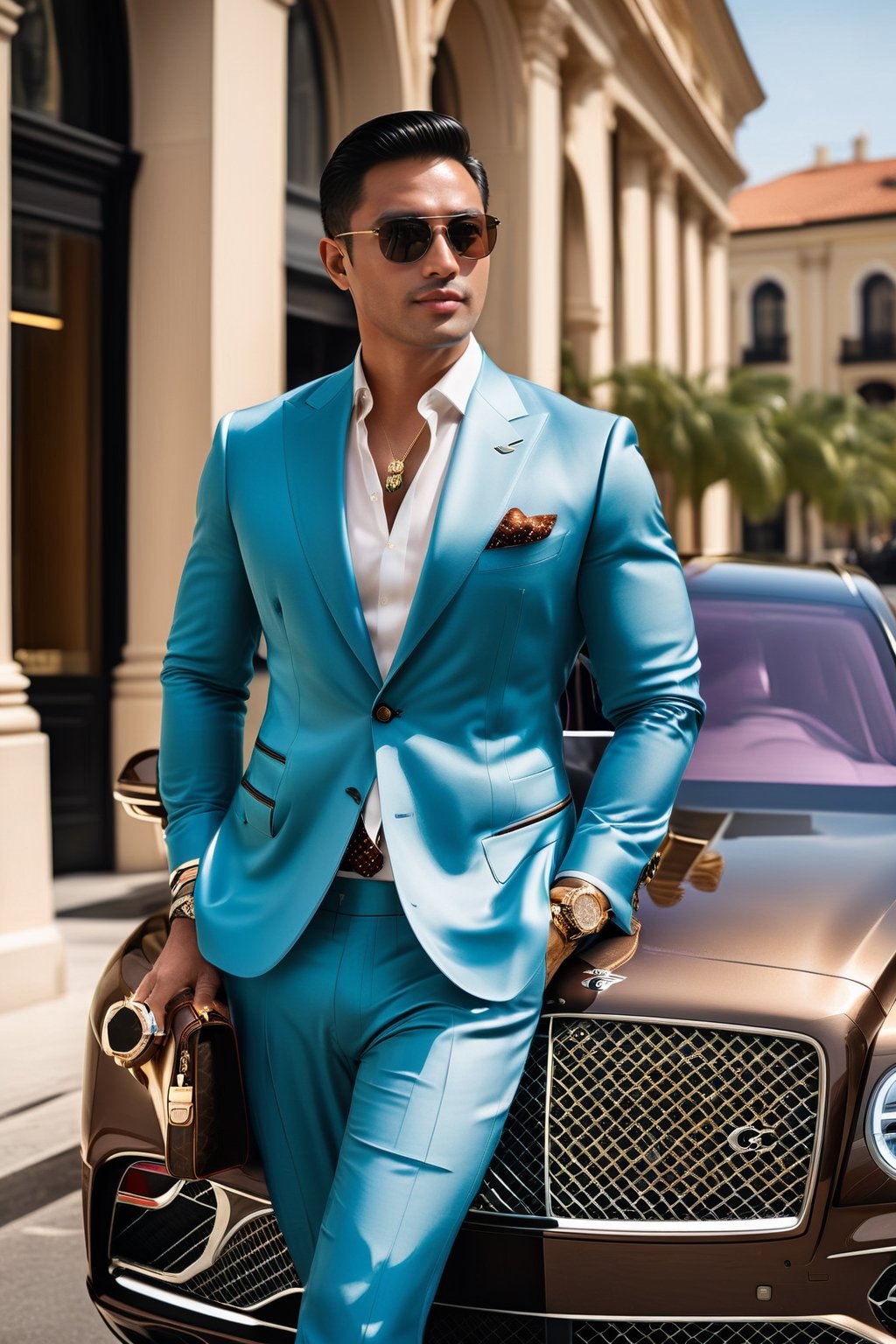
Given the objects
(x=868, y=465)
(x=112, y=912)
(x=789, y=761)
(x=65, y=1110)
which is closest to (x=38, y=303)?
(x=112, y=912)

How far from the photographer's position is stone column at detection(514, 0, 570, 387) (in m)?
16.0

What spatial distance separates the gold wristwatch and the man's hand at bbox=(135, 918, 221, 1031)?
0.49 meters

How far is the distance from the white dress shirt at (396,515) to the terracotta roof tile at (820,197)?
59.5 m

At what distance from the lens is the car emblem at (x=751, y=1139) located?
2375mm

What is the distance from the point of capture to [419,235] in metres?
2.20

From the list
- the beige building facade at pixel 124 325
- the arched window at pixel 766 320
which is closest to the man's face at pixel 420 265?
the beige building facade at pixel 124 325

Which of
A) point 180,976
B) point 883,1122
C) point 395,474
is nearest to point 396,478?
point 395,474

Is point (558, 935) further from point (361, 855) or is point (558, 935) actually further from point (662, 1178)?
point (662, 1178)

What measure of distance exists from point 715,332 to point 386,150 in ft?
→ 94.4

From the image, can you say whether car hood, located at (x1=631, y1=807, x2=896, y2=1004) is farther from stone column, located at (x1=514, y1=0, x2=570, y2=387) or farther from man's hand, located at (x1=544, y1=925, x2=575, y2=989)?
stone column, located at (x1=514, y1=0, x2=570, y2=387)

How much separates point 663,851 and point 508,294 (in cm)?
1349

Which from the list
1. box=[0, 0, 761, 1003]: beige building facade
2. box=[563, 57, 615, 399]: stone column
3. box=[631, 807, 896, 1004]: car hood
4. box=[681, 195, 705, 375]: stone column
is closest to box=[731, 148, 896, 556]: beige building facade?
box=[681, 195, 705, 375]: stone column

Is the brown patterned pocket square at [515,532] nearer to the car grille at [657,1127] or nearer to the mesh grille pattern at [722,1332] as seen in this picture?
the car grille at [657,1127]

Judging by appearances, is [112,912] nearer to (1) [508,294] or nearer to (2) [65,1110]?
(2) [65,1110]
